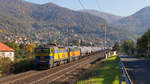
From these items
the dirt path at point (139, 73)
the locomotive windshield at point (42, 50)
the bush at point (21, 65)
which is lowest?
the dirt path at point (139, 73)

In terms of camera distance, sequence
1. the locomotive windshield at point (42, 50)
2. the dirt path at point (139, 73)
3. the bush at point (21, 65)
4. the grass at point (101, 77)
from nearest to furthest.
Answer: the grass at point (101, 77) < the dirt path at point (139, 73) < the bush at point (21, 65) < the locomotive windshield at point (42, 50)

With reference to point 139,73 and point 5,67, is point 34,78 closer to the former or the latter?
point 5,67

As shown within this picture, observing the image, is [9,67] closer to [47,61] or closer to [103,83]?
[47,61]

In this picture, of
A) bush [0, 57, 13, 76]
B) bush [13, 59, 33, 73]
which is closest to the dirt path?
bush [13, 59, 33, 73]

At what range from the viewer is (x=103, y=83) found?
13.7 metres

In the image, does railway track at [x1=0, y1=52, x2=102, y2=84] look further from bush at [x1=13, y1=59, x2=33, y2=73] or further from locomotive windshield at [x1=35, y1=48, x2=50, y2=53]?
bush at [x1=13, y1=59, x2=33, y2=73]

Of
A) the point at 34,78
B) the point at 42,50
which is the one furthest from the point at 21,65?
the point at 34,78

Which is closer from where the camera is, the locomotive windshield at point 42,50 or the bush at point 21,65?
the bush at point 21,65

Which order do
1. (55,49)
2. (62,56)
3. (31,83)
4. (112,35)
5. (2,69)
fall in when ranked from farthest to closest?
1. (112,35)
2. (62,56)
3. (55,49)
4. (2,69)
5. (31,83)

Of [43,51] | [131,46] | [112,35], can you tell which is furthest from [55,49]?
[112,35]

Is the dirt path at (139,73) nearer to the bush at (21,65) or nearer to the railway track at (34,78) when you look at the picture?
the railway track at (34,78)

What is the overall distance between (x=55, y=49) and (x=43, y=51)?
2.02m

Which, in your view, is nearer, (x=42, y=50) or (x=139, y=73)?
(x=139, y=73)

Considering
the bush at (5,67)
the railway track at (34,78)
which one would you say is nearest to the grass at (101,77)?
the railway track at (34,78)
